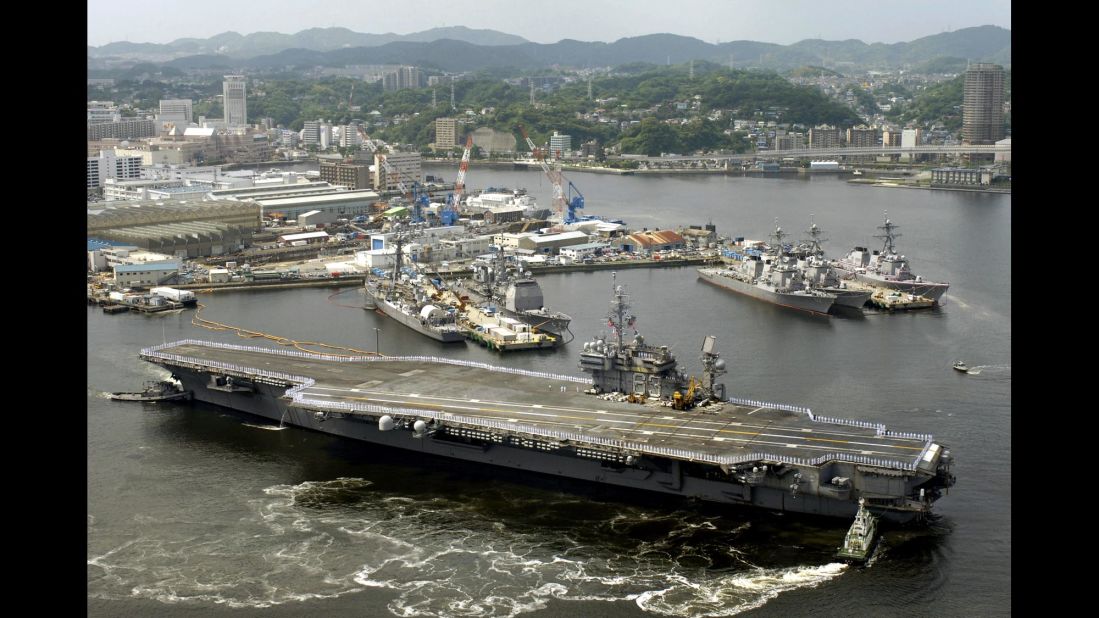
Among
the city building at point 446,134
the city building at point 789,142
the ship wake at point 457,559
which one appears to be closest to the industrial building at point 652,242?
the ship wake at point 457,559

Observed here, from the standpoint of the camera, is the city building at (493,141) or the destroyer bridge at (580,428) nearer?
the destroyer bridge at (580,428)

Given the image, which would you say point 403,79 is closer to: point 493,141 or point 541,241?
point 493,141

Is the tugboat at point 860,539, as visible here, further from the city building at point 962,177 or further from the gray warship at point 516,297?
the city building at point 962,177

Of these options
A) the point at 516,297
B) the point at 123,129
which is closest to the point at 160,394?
the point at 516,297

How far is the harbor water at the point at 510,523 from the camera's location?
58.6 feet

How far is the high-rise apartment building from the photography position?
109m

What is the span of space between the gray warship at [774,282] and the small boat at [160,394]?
23224 mm

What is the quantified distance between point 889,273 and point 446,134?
78339mm

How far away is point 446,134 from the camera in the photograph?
389 feet

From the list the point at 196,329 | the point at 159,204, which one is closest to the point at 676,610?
the point at 196,329

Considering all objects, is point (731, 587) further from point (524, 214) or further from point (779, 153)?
point (779, 153)

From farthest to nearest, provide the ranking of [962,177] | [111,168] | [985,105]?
[985,105], [962,177], [111,168]

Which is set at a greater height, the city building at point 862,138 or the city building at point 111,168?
the city building at point 862,138

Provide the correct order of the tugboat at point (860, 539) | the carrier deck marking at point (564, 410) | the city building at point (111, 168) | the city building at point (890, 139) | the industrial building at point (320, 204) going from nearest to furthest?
the tugboat at point (860, 539) < the carrier deck marking at point (564, 410) < the industrial building at point (320, 204) < the city building at point (111, 168) < the city building at point (890, 139)
